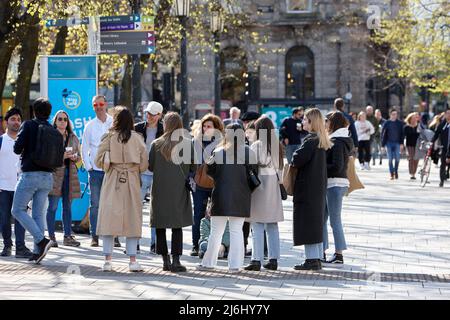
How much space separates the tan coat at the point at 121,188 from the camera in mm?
13008

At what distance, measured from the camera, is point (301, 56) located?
56.2 m

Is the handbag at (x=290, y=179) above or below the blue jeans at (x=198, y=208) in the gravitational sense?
above

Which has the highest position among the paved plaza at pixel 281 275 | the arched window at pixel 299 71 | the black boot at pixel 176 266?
the arched window at pixel 299 71

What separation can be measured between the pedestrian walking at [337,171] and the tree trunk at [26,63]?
10.7 m

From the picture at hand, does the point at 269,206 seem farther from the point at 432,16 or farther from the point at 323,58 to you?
the point at 323,58

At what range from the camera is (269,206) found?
1332cm

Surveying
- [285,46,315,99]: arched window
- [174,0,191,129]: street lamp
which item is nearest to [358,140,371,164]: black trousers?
[174,0,191,129]: street lamp

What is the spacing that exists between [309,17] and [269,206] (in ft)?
140

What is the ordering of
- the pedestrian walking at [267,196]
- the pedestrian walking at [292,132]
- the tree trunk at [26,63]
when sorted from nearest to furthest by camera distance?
the pedestrian walking at [267,196] < the tree trunk at [26,63] < the pedestrian walking at [292,132]

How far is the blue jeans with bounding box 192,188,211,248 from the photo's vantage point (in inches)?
582

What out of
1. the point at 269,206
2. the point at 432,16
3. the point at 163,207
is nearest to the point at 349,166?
the point at 269,206

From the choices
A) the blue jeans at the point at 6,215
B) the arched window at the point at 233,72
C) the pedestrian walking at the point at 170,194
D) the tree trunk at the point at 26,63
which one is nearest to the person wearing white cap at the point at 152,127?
the blue jeans at the point at 6,215

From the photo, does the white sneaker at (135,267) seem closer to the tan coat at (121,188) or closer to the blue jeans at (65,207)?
the tan coat at (121,188)

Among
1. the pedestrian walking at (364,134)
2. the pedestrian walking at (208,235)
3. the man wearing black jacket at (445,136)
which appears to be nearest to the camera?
the pedestrian walking at (208,235)
